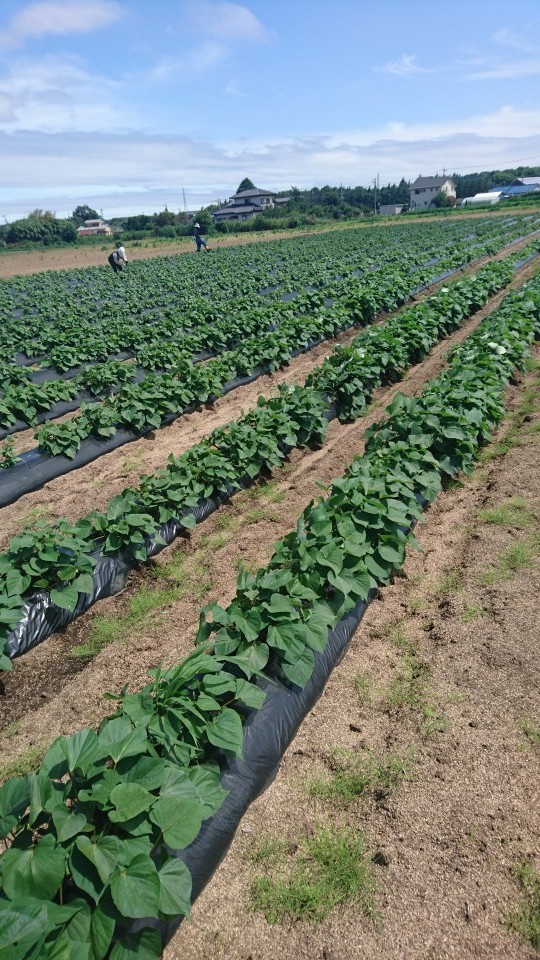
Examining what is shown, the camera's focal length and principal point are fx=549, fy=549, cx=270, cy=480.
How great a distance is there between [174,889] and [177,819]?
0.22m

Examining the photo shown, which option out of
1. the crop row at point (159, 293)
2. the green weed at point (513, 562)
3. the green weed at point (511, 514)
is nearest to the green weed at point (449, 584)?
the green weed at point (513, 562)

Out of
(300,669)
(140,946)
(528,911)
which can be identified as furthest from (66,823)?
(528,911)

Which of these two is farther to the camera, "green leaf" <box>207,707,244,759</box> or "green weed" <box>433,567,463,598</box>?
"green weed" <box>433,567,463,598</box>

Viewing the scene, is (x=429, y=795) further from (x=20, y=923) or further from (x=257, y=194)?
(x=257, y=194)

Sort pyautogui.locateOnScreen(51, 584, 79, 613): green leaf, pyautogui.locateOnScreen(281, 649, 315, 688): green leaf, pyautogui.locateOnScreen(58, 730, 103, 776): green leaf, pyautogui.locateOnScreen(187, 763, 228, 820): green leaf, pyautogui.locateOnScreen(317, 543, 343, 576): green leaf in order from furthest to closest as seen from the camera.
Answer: pyautogui.locateOnScreen(51, 584, 79, 613): green leaf
pyautogui.locateOnScreen(317, 543, 343, 576): green leaf
pyautogui.locateOnScreen(281, 649, 315, 688): green leaf
pyautogui.locateOnScreen(187, 763, 228, 820): green leaf
pyautogui.locateOnScreen(58, 730, 103, 776): green leaf

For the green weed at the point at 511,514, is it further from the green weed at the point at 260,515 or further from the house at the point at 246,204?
the house at the point at 246,204

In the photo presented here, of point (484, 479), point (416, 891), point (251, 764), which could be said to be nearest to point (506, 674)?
point (416, 891)

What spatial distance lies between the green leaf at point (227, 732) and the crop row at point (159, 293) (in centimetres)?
917

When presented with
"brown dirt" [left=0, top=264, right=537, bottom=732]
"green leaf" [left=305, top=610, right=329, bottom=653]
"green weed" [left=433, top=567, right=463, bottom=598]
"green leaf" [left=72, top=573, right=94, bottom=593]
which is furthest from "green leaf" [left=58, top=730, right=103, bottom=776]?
"green weed" [left=433, top=567, right=463, bottom=598]

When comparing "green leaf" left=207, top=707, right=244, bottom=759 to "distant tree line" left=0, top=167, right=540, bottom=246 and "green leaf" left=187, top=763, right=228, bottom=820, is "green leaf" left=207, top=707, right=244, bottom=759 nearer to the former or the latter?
"green leaf" left=187, top=763, right=228, bottom=820

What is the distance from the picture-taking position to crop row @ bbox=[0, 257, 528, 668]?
438 cm

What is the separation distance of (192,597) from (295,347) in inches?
314

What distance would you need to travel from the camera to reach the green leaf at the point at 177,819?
204 centimetres

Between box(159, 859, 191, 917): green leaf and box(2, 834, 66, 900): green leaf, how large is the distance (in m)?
0.37
